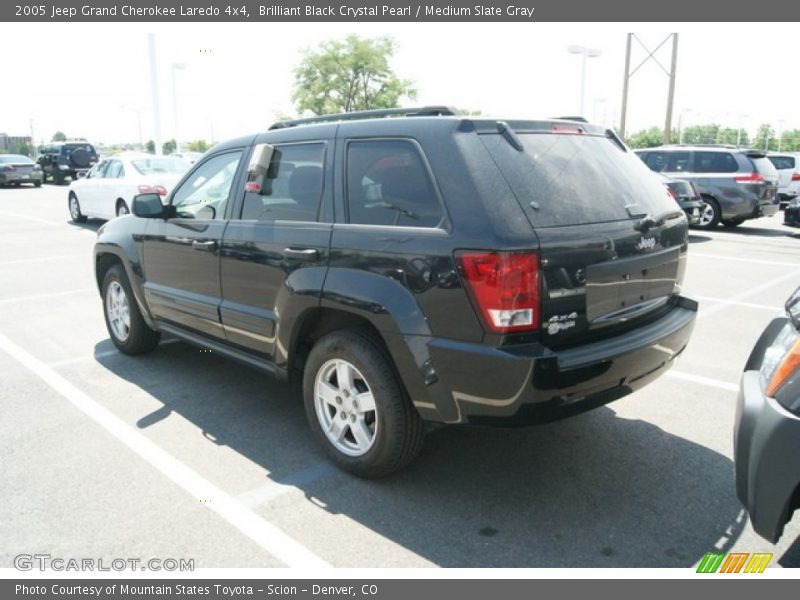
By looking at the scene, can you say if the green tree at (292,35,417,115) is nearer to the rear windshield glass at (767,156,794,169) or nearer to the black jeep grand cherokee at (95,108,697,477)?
the rear windshield glass at (767,156,794,169)

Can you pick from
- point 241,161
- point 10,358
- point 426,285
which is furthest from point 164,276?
point 426,285

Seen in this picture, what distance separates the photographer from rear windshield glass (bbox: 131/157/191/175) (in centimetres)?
1367

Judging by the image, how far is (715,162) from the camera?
563 inches

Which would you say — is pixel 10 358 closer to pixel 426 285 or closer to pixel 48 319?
pixel 48 319

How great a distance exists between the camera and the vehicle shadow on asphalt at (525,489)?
114 inches

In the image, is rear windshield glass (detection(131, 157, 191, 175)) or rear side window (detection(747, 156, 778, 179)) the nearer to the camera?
rear windshield glass (detection(131, 157, 191, 175))

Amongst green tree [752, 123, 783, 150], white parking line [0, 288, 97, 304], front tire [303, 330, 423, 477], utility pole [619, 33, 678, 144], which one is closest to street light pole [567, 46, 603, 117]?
utility pole [619, 33, 678, 144]

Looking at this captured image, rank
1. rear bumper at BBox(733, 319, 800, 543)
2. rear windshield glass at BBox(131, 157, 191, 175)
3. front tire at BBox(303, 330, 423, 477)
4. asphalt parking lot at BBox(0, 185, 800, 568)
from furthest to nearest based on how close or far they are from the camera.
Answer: rear windshield glass at BBox(131, 157, 191, 175)
front tire at BBox(303, 330, 423, 477)
asphalt parking lot at BBox(0, 185, 800, 568)
rear bumper at BBox(733, 319, 800, 543)

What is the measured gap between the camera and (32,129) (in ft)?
268

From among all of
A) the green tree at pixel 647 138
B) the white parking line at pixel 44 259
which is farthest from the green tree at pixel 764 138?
the white parking line at pixel 44 259

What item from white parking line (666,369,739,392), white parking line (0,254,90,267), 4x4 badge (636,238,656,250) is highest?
4x4 badge (636,238,656,250)

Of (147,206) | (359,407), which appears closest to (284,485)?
(359,407)

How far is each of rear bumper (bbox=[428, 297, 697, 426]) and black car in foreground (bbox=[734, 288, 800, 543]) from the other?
0.67 metres

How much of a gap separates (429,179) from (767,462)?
5.94 ft
